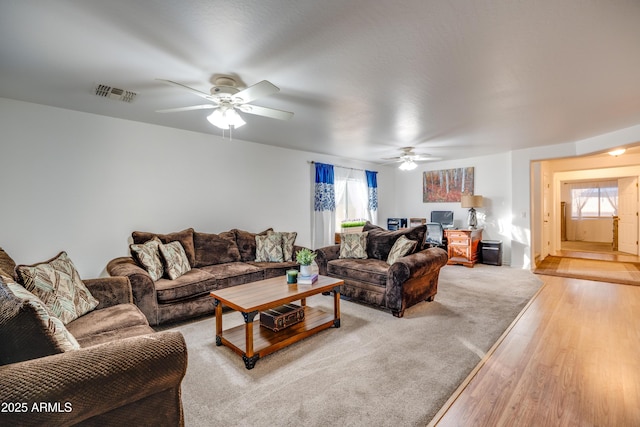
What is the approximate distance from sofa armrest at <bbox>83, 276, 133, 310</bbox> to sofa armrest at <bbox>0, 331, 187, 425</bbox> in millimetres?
1575

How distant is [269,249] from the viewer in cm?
441

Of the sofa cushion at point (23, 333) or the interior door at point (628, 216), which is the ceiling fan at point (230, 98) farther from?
the interior door at point (628, 216)

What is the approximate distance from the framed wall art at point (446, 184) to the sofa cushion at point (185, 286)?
5.91 meters

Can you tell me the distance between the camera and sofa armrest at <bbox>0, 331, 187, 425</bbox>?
3.12 ft

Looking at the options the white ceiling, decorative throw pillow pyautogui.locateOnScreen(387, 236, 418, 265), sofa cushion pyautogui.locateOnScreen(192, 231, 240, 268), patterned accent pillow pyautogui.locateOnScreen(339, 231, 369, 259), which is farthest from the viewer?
patterned accent pillow pyautogui.locateOnScreen(339, 231, 369, 259)

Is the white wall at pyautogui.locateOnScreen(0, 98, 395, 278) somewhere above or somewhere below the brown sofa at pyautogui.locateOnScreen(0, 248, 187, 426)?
above

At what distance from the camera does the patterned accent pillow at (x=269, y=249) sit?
4367mm

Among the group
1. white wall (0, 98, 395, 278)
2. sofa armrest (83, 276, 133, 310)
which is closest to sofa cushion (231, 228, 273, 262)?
white wall (0, 98, 395, 278)

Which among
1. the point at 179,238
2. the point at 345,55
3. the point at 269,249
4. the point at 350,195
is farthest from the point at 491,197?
the point at 179,238

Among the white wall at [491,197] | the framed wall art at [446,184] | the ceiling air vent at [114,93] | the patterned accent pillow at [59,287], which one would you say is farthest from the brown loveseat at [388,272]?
the framed wall art at [446,184]

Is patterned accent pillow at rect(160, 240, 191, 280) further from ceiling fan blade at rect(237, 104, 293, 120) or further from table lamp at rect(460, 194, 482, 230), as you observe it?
table lamp at rect(460, 194, 482, 230)

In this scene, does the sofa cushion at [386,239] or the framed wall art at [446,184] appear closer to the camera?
the sofa cushion at [386,239]

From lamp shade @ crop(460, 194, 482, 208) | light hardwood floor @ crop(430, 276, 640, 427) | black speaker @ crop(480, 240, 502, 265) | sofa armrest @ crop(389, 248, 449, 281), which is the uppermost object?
lamp shade @ crop(460, 194, 482, 208)

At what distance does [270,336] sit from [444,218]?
5.69m
